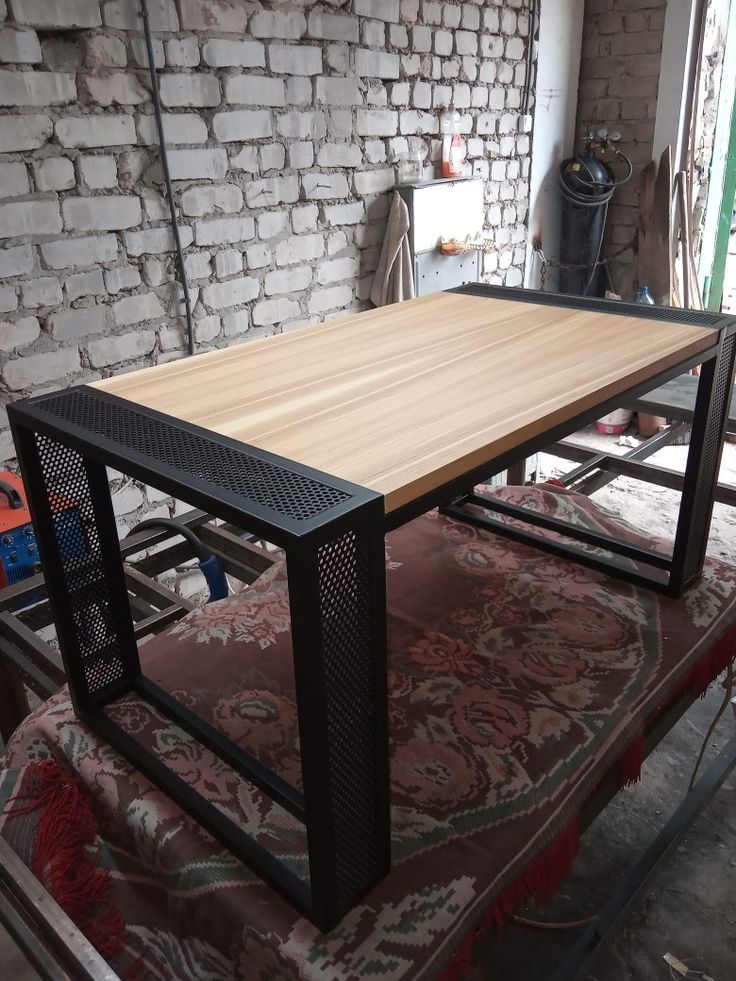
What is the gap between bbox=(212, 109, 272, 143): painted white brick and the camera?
2.92 meters

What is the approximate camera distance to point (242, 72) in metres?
2.93

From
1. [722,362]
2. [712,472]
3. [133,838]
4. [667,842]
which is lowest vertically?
[667,842]

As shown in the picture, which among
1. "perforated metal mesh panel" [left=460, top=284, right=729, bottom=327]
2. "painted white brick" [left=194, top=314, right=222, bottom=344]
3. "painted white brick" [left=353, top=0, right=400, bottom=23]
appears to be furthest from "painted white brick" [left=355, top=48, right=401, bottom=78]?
"perforated metal mesh panel" [left=460, top=284, right=729, bottom=327]

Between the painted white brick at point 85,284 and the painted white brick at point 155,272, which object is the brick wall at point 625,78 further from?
the painted white brick at point 85,284

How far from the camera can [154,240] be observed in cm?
284

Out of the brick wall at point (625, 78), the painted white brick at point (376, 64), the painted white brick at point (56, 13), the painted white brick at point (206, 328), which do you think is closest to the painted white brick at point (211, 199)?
the painted white brick at point (206, 328)

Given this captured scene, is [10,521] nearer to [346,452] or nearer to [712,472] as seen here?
[346,452]

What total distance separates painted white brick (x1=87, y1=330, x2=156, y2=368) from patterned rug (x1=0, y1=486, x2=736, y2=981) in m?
1.44

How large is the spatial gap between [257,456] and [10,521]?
142 cm

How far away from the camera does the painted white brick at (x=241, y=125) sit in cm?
292

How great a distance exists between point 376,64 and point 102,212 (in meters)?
1.56

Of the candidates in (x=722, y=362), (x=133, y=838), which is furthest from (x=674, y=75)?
(x=133, y=838)

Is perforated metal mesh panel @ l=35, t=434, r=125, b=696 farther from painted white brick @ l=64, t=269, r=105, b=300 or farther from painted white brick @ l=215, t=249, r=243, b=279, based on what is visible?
painted white brick @ l=215, t=249, r=243, b=279

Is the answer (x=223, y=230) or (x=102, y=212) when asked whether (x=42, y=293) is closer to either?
(x=102, y=212)
